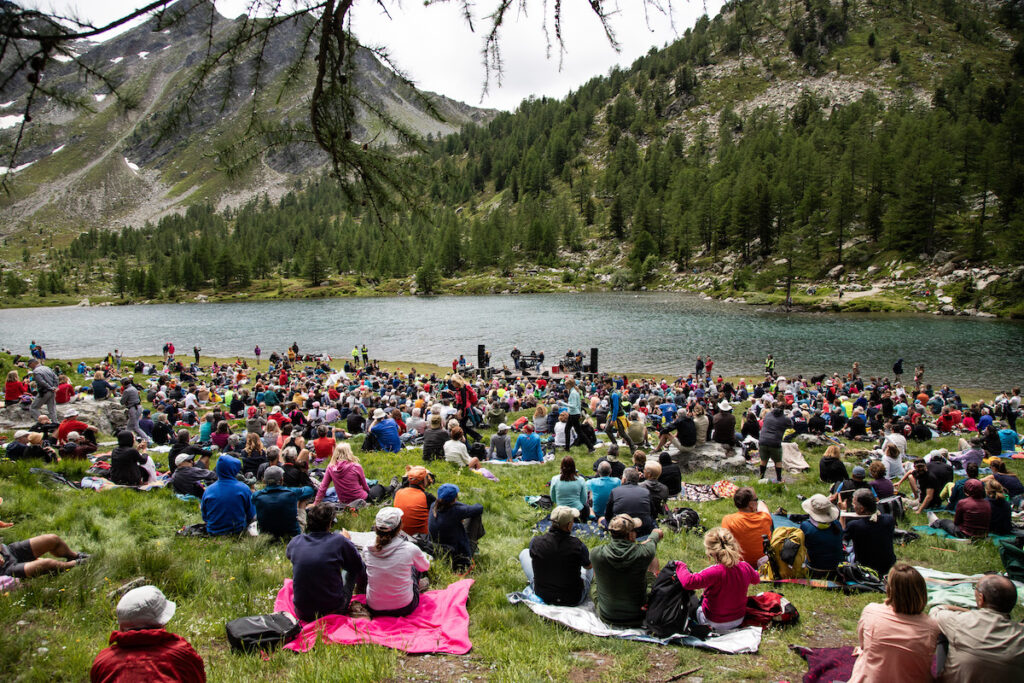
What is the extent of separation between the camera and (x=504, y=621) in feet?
16.5

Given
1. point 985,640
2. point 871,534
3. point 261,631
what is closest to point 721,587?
point 985,640

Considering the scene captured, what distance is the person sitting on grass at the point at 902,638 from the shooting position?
3.76 meters

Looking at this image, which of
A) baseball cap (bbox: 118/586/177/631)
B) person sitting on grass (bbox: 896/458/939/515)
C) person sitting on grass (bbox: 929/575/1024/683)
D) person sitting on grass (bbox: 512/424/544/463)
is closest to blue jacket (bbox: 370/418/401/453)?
person sitting on grass (bbox: 512/424/544/463)

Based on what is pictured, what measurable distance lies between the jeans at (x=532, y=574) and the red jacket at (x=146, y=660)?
3.29 meters

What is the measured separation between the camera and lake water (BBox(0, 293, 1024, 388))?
36938mm

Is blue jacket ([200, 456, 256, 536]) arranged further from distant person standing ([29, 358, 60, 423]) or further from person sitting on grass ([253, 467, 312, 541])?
distant person standing ([29, 358, 60, 423])

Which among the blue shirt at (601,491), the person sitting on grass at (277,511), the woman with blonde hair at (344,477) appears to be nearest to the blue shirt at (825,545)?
the blue shirt at (601,491)

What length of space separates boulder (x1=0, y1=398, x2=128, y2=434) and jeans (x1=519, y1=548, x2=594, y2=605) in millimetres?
15655

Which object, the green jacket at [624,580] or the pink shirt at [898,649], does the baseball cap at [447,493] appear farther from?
the pink shirt at [898,649]

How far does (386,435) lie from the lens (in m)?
13.5

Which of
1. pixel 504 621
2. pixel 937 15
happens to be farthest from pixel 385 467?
pixel 937 15

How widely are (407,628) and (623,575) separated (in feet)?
7.08

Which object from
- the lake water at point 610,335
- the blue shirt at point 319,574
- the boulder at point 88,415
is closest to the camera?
the blue shirt at point 319,574

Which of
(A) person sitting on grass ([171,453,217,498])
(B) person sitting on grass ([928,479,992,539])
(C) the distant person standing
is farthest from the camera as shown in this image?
(C) the distant person standing
